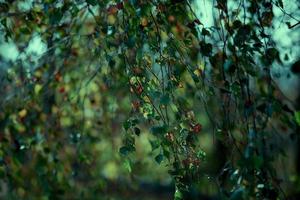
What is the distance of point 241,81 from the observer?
8.81ft

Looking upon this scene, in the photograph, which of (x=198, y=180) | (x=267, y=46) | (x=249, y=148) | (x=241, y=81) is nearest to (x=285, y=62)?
(x=267, y=46)

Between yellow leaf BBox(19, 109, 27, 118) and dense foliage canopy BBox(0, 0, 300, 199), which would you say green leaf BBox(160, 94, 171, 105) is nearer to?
dense foliage canopy BBox(0, 0, 300, 199)

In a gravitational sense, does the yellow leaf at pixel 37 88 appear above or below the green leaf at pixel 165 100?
above

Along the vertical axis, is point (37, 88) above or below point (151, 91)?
above

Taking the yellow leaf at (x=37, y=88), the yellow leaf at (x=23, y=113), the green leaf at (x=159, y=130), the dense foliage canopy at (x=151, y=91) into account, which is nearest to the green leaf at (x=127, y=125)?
the dense foliage canopy at (x=151, y=91)

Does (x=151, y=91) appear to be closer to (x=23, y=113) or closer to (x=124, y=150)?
(x=124, y=150)

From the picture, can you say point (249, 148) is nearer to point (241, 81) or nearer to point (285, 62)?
point (241, 81)

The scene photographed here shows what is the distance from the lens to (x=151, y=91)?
2.45 meters

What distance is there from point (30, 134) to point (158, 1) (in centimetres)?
174

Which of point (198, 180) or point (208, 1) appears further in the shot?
point (208, 1)

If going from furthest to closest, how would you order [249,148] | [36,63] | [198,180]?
1. [36,63]
2. [198,180]
3. [249,148]

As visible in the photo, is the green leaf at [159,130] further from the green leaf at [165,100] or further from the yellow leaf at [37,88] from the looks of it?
the yellow leaf at [37,88]

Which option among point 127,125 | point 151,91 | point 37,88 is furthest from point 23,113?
point 151,91

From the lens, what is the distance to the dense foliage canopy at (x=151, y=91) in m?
2.52
